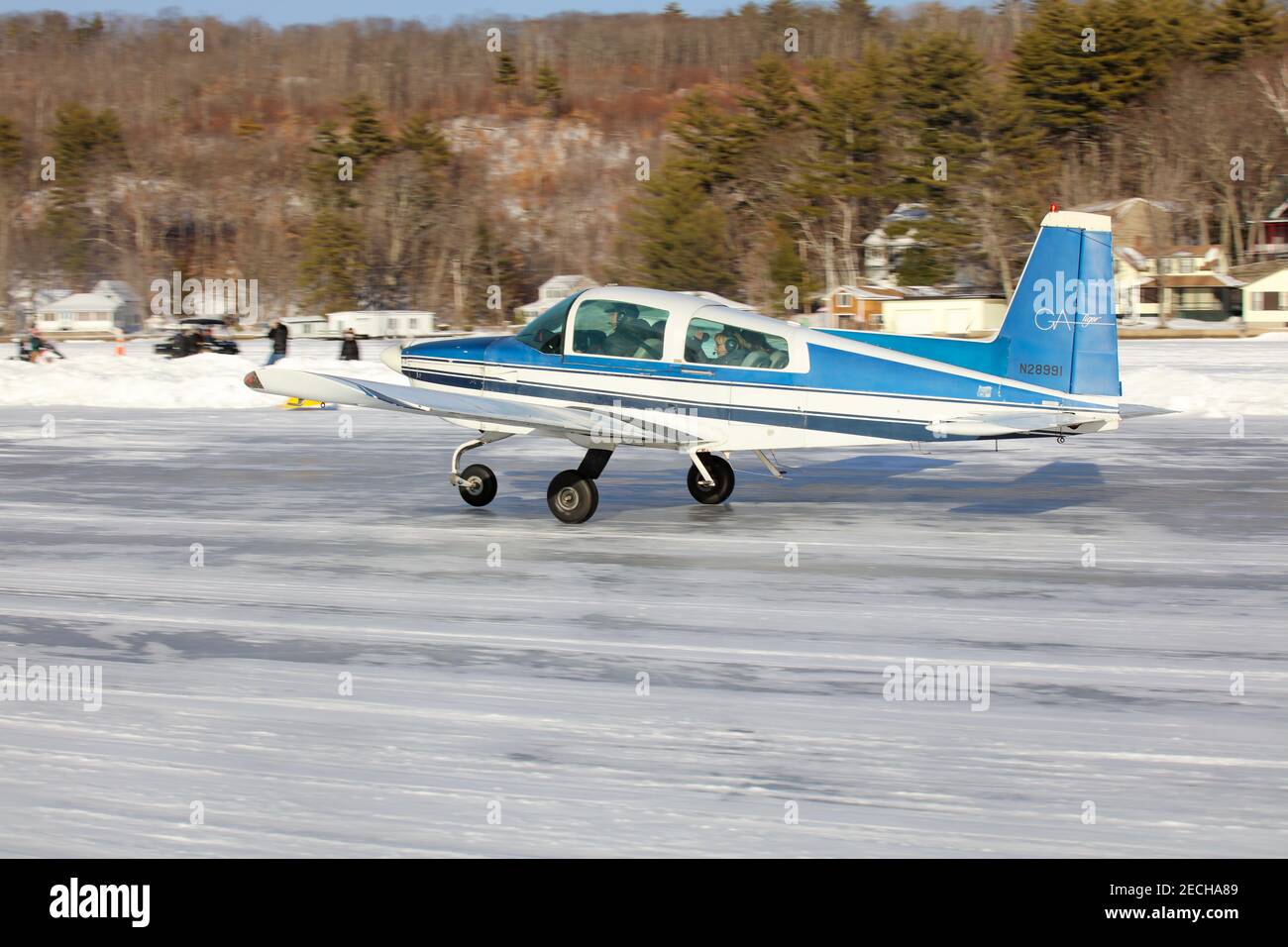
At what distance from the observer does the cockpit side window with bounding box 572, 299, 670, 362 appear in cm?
1175

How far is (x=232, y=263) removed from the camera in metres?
127

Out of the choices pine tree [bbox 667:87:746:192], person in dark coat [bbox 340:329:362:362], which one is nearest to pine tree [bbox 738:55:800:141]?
pine tree [bbox 667:87:746:192]

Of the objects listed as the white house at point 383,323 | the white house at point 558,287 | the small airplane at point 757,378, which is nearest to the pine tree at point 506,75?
the white house at point 558,287

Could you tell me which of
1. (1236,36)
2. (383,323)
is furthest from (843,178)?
(383,323)

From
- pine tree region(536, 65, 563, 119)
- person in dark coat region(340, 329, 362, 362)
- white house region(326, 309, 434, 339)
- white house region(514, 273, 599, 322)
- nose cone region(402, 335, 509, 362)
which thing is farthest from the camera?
pine tree region(536, 65, 563, 119)

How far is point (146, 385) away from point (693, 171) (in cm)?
6959

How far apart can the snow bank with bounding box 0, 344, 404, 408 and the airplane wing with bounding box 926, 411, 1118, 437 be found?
1526 centimetres

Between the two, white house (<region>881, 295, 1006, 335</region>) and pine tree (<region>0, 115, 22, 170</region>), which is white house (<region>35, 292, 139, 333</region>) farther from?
white house (<region>881, 295, 1006, 335</region>)

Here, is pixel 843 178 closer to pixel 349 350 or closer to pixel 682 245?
pixel 682 245

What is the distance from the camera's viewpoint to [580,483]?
39.1 feet

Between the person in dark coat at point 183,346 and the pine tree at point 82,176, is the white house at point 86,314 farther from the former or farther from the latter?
the person in dark coat at point 183,346

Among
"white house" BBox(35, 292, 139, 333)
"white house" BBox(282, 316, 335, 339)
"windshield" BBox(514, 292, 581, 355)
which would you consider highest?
"white house" BBox(35, 292, 139, 333)

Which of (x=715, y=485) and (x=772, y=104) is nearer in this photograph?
(x=715, y=485)
